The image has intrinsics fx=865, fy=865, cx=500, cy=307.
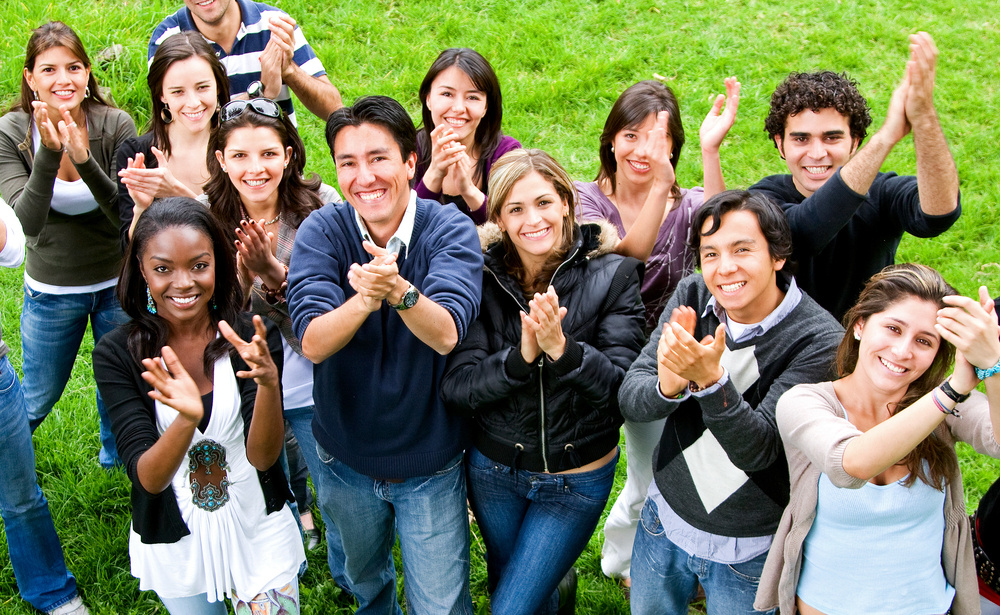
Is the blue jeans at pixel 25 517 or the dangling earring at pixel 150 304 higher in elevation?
the dangling earring at pixel 150 304

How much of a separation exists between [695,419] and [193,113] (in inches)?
104

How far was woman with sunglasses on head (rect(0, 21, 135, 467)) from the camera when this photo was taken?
13.4 feet

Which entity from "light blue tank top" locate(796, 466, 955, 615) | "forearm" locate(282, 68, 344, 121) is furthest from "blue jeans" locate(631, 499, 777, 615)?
"forearm" locate(282, 68, 344, 121)

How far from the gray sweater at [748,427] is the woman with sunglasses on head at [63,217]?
2.68 m

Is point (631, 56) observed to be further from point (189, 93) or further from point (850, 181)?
point (850, 181)

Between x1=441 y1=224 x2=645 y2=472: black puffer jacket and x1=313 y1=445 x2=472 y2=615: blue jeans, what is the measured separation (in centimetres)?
26

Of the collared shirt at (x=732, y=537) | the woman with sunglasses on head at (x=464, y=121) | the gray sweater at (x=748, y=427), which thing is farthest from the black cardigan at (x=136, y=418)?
the collared shirt at (x=732, y=537)

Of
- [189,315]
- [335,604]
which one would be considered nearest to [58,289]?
[189,315]

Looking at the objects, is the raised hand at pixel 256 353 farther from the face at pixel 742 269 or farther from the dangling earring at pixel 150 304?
the face at pixel 742 269

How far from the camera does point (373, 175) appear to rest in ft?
10.2

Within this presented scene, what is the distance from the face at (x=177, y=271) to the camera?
311 centimetres

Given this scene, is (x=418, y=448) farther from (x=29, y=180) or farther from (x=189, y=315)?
(x=29, y=180)

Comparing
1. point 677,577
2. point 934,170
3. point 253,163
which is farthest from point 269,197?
point 934,170

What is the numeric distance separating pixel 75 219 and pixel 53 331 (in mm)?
561
